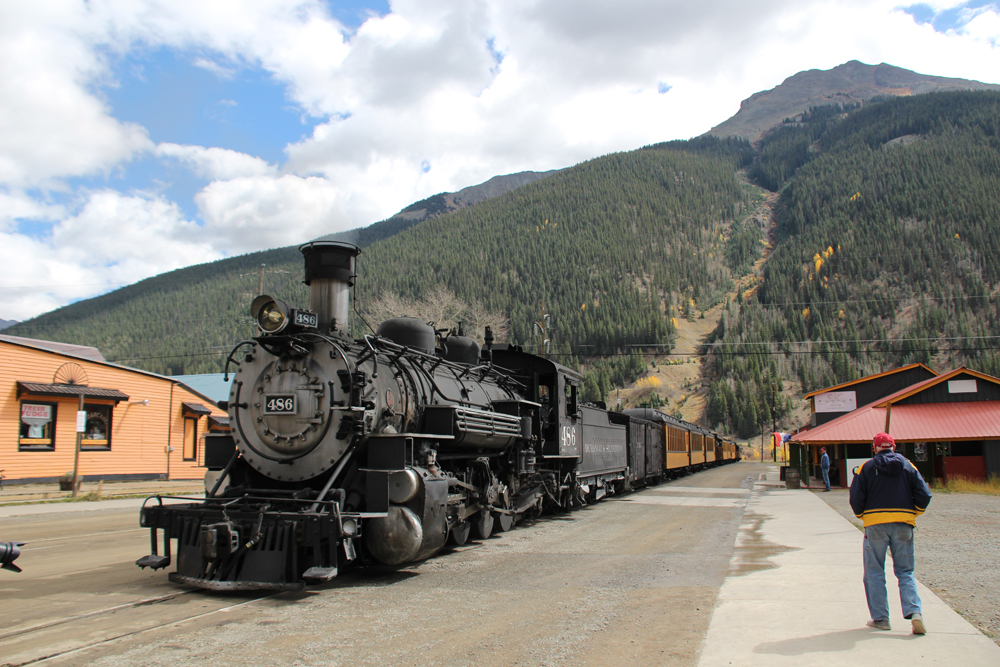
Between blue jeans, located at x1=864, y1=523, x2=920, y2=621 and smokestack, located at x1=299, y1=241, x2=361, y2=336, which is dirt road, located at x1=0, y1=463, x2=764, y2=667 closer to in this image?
blue jeans, located at x1=864, y1=523, x2=920, y2=621

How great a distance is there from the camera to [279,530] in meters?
6.40

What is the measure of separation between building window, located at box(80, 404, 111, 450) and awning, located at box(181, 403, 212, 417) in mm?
Result: 3537

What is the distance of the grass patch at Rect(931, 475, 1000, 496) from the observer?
22737 mm

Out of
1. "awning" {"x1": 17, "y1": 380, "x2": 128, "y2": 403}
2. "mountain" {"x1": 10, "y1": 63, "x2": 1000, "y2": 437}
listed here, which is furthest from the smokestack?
"mountain" {"x1": 10, "y1": 63, "x2": 1000, "y2": 437}

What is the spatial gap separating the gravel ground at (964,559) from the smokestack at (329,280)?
22.0 feet

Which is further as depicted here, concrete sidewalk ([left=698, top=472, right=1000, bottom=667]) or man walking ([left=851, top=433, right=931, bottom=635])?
man walking ([left=851, top=433, right=931, bottom=635])

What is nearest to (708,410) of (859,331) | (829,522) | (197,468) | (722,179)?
(859,331)

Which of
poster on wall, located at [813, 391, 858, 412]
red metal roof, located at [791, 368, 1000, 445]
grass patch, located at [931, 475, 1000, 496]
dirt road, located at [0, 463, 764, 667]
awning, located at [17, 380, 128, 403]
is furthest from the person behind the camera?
poster on wall, located at [813, 391, 858, 412]

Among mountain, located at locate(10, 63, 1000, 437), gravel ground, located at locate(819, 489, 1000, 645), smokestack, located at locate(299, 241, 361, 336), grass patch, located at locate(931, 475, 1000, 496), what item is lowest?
grass patch, located at locate(931, 475, 1000, 496)

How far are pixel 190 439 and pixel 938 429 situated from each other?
99.4 feet

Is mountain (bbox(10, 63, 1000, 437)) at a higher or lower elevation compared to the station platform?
higher

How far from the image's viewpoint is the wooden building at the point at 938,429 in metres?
24.5

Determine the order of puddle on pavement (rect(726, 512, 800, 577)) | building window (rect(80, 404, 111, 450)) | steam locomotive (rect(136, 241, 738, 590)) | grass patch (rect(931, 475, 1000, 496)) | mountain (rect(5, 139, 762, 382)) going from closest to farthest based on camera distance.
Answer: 1. steam locomotive (rect(136, 241, 738, 590))
2. puddle on pavement (rect(726, 512, 800, 577))
3. grass patch (rect(931, 475, 1000, 496))
4. building window (rect(80, 404, 111, 450))
5. mountain (rect(5, 139, 762, 382))

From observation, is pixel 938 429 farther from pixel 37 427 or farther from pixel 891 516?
pixel 37 427
